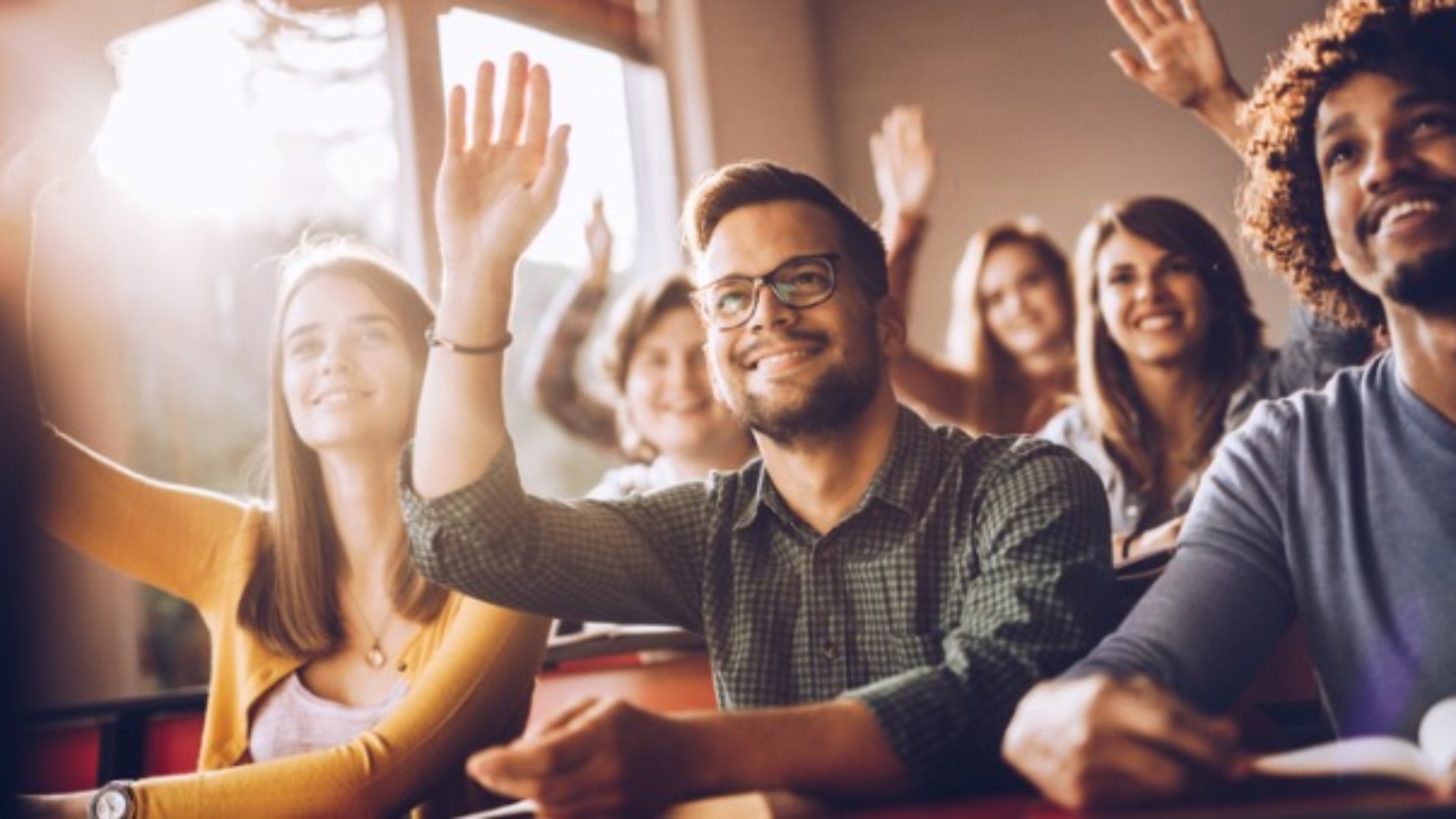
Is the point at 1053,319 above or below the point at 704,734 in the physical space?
above

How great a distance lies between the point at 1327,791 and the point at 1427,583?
1.89 feet

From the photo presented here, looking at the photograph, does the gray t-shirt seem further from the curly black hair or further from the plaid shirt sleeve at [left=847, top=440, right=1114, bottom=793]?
the curly black hair

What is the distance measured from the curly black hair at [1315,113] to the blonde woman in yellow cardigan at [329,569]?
1.07m

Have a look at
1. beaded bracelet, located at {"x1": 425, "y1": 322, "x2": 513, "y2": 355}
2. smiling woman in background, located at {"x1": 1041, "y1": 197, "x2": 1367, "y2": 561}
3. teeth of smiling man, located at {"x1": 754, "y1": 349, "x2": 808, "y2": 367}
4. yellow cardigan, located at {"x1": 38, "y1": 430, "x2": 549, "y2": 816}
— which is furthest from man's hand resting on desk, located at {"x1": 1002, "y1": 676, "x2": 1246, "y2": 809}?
smiling woman in background, located at {"x1": 1041, "y1": 197, "x2": 1367, "y2": 561}

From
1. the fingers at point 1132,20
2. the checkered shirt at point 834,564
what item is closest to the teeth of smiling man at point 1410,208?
the checkered shirt at point 834,564

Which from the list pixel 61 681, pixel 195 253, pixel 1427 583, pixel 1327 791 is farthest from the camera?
pixel 195 253

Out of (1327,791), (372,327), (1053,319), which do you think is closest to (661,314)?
(1053,319)

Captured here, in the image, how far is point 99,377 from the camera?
299 centimetres

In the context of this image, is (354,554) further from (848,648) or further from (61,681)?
(61,681)

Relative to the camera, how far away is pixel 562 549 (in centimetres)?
147

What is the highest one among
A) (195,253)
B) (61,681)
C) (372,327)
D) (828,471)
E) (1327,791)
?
(195,253)

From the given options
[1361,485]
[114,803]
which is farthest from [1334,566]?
[114,803]

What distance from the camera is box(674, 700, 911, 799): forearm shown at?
3.43 feet

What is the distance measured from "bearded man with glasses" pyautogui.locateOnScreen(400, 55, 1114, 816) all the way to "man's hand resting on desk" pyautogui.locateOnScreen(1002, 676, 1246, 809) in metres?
0.29
